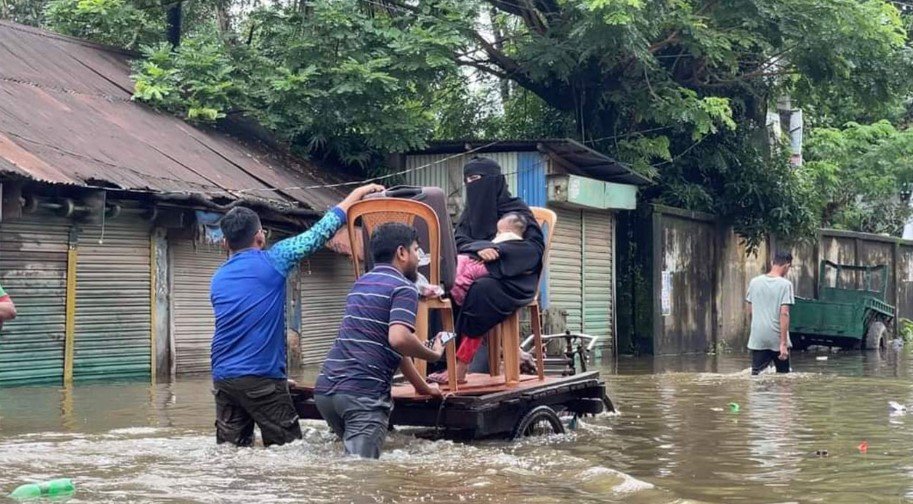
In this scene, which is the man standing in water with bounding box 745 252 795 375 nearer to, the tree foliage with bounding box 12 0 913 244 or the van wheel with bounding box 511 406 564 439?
the tree foliage with bounding box 12 0 913 244

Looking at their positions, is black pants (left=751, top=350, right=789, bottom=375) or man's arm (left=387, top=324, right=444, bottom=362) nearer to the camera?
man's arm (left=387, top=324, right=444, bottom=362)

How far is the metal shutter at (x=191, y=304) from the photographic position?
15.5m

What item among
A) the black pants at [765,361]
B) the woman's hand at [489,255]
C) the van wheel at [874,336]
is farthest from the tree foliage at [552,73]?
the woman's hand at [489,255]

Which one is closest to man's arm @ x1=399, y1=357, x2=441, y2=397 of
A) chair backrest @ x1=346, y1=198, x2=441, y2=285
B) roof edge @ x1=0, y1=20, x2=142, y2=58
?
chair backrest @ x1=346, y1=198, x2=441, y2=285

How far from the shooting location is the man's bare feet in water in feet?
28.3

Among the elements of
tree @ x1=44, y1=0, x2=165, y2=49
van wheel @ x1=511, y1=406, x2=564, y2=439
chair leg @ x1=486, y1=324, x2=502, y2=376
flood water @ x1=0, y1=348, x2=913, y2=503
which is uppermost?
tree @ x1=44, y1=0, x2=165, y2=49

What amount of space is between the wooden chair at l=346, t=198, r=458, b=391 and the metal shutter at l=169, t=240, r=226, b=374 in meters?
7.72

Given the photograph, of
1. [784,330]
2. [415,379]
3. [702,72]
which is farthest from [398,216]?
[702,72]

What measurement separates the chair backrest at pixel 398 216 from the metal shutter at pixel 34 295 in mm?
6596

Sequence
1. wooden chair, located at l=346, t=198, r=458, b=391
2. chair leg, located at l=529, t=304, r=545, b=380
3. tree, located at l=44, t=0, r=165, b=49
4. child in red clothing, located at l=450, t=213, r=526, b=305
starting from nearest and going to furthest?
wooden chair, located at l=346, t=198, r=458, b=391, child in red clothing, located at l=450, t=213, r=526, b=305, chair leg, located at l=529, t=304, r=545, b=380, tree, located at l=44, t=0, r=165, b=49

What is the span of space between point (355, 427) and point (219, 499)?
119cm

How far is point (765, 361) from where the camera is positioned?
1509 cm

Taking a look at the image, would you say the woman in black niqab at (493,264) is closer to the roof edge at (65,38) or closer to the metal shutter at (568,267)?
the metal shutter at (568,267)

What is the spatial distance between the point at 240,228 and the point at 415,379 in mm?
1421
